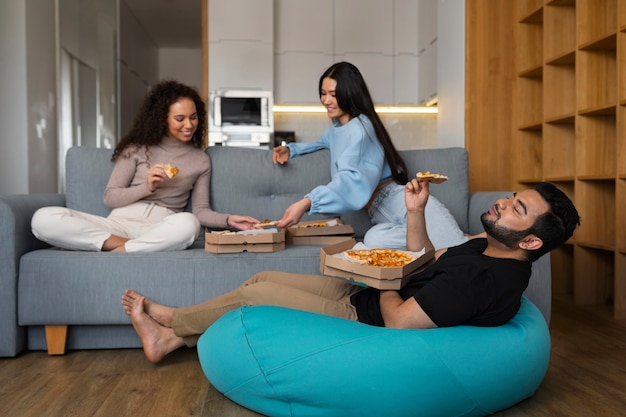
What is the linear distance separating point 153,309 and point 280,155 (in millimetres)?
1101

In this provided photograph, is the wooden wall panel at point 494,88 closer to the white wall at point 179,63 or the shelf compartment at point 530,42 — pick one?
the shelf compartment at point 530,42

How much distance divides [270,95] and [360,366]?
4.26m

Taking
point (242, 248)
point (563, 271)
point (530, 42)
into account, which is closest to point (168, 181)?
point (242, 248)

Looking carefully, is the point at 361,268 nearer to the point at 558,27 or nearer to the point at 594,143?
the point at 594,143

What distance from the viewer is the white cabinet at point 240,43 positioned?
18.2 ft

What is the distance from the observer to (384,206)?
2717 mm

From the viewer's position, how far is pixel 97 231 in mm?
2461

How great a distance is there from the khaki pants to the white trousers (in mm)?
480

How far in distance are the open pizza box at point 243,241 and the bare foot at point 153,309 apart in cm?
30

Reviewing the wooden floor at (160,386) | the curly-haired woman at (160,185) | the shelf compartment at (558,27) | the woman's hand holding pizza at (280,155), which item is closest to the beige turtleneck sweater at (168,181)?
the curly-haired woman at (160,185)

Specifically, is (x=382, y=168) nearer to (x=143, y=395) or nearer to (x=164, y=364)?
(x=164, y=364)

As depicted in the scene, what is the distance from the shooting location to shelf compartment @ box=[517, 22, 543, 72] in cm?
419

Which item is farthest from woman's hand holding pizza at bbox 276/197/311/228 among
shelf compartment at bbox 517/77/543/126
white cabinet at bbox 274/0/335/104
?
white cabinet at bbox 274/0/335/104

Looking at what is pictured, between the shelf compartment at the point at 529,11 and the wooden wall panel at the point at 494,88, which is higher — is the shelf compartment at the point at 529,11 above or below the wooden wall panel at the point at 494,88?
above
